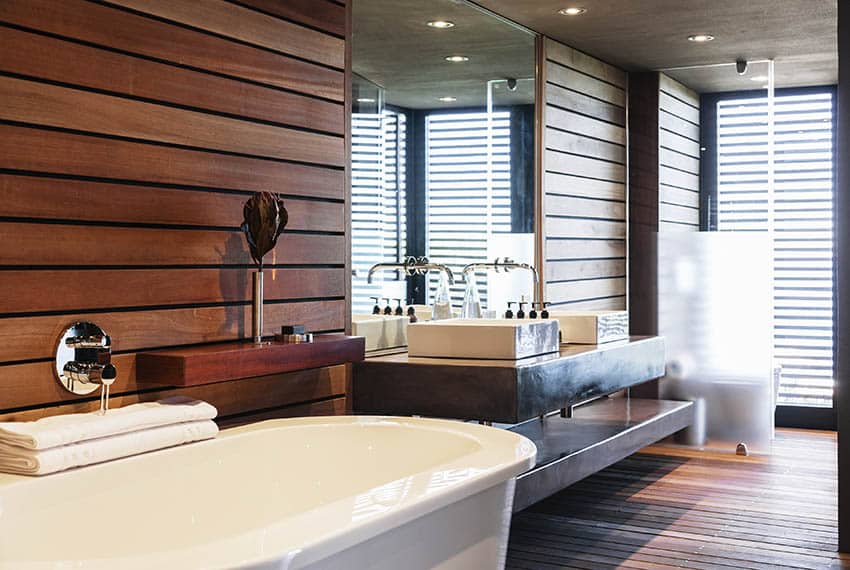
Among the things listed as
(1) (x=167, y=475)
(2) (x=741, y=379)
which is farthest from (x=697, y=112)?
(1) (x=167, y=475)

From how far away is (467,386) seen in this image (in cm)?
352

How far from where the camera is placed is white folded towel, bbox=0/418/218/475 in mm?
2193

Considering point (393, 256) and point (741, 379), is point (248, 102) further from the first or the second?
point (741, 379)

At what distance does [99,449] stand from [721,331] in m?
4.34

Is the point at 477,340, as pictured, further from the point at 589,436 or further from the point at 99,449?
the point at 99,449

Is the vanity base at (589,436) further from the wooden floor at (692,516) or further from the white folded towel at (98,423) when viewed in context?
the white folded towel at (98,423)

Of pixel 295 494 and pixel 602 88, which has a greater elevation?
pixel 602 88

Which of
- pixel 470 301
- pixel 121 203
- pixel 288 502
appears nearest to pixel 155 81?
pixel 121 203

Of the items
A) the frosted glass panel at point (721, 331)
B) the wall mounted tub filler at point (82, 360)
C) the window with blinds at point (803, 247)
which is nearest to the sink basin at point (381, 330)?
the wall mounted tub filler at point (82, 360)

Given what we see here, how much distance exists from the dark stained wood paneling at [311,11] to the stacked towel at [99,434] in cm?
129

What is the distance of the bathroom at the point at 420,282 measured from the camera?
2.42 metres

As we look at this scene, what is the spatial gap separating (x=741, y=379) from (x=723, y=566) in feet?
7.49

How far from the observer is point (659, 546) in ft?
13.3

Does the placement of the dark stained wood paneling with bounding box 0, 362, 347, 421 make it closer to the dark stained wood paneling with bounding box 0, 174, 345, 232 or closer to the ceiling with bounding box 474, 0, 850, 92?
the dark stained wood paneling with bounding box 0, 174, 345, 232
